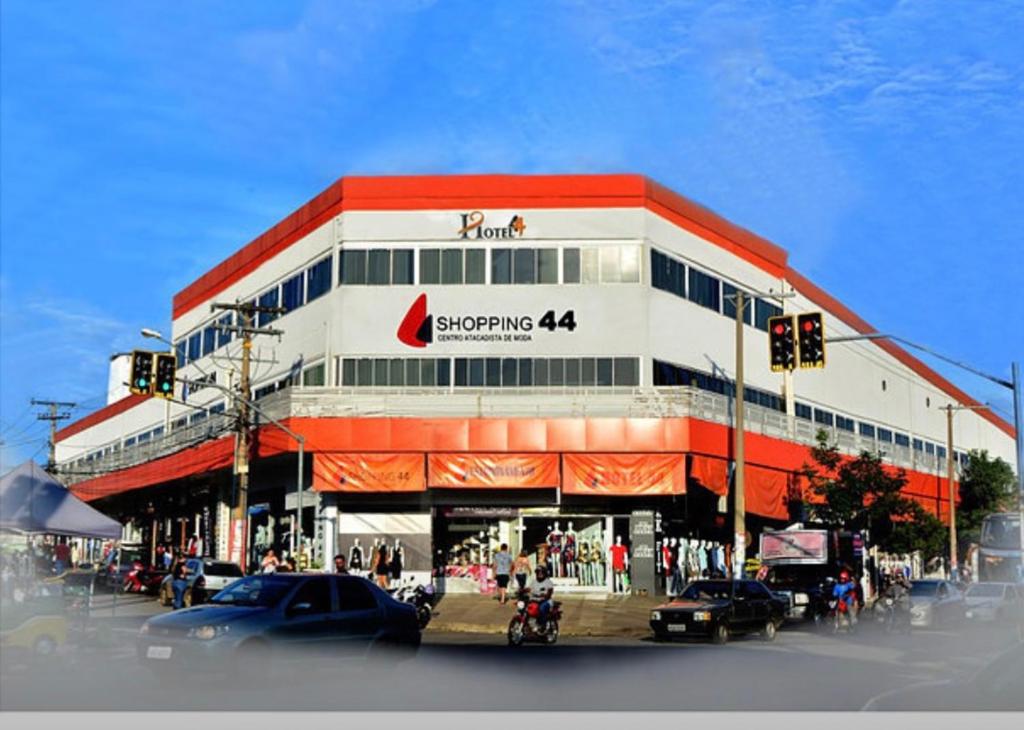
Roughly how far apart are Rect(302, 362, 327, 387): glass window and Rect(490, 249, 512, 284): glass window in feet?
21.3

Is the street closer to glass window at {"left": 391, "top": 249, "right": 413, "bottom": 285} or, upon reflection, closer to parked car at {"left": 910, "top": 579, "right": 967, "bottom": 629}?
parked car at {"left": 910, "top": 579, "right": 967, "bottom": 629}

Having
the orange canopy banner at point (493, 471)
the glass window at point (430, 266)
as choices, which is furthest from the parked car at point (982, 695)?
the glass window at point (430, 266)

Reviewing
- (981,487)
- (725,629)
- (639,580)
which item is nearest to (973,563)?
(981,487)

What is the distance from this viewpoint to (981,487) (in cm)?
6800

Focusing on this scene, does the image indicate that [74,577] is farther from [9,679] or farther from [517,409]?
[517,409]

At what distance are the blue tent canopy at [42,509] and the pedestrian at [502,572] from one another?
42.2 feet

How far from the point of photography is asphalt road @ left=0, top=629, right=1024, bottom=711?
14.5 metres

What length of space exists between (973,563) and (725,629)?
35571mm

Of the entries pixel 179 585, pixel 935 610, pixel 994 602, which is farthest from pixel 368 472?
pixel 994 602

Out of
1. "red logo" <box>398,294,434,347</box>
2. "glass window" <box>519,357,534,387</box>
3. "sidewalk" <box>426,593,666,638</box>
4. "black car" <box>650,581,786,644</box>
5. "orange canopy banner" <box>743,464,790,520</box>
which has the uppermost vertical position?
"red logo" <box>398,294,434,347</box>

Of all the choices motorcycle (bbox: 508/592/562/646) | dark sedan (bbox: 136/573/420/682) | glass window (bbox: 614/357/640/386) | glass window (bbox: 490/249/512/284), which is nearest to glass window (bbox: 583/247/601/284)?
glass window (bbox: 490/249/512/284)

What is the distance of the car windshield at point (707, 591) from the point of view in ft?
89.9

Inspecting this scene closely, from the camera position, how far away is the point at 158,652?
15789 millimetres

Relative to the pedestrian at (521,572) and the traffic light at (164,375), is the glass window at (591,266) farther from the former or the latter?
the traffic light at (164,375)
